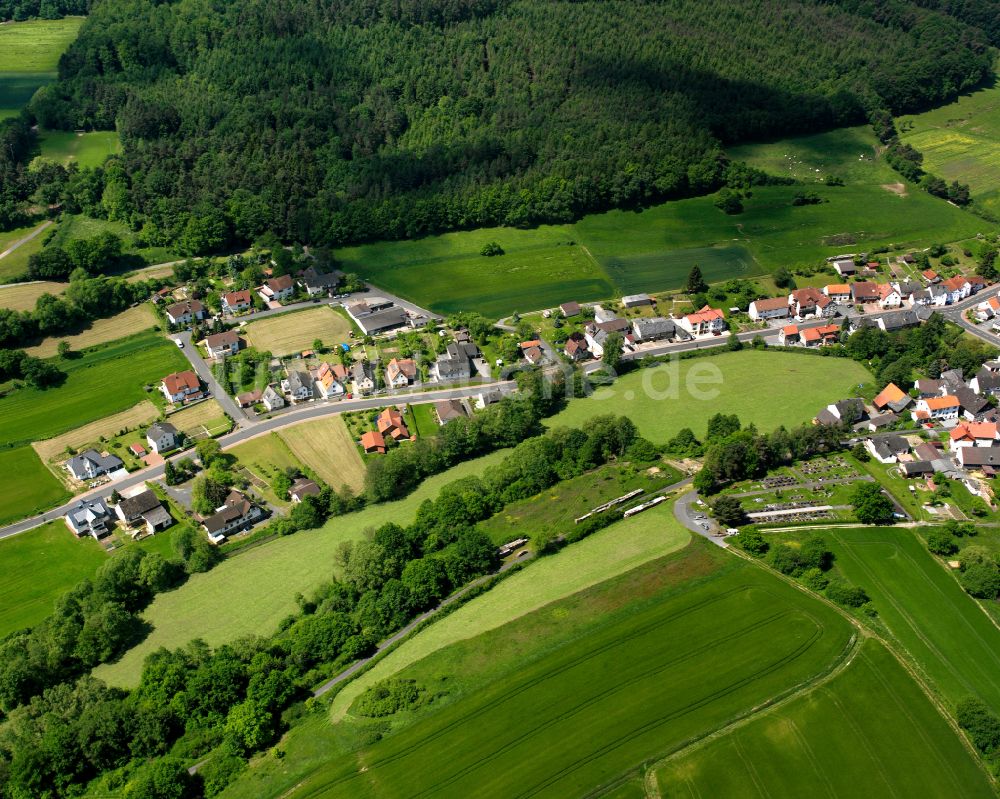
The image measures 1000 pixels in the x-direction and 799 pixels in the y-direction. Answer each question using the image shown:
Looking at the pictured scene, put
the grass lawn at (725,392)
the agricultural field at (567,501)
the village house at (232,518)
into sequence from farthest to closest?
the grass lawn at (725,392), the village house at (232,518), the agricultural field at (567,501)

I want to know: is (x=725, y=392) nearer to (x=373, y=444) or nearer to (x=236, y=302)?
(x=373, y=444)

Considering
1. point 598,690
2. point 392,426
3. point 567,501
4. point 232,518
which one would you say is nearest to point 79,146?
point 392,426

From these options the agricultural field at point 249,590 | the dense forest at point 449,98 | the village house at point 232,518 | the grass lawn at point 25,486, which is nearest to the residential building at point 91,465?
the grass lawn at point 25,486

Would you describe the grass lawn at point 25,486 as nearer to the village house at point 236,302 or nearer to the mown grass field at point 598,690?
the village house at point 236,302

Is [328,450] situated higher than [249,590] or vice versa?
[328,450]

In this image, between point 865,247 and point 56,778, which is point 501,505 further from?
point 865,247

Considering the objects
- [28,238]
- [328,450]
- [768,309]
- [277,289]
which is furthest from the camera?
[28,238]

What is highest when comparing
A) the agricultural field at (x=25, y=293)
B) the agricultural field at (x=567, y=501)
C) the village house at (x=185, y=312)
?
the agricultural field at (x=25, y=293)
